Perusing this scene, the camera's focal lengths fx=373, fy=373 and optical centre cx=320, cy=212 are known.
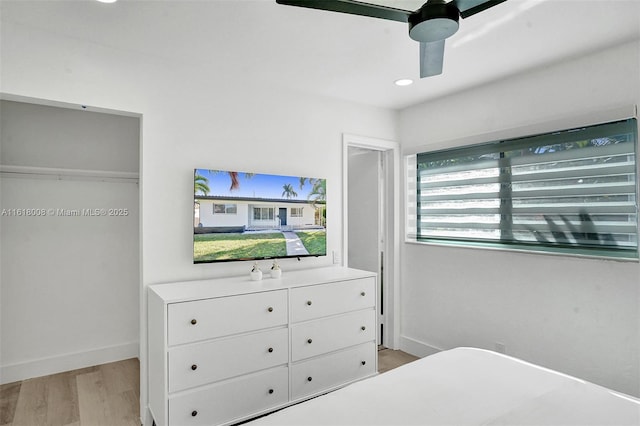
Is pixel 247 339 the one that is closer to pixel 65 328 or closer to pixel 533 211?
pixel 65 328

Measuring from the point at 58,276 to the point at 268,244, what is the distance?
6.33 feet

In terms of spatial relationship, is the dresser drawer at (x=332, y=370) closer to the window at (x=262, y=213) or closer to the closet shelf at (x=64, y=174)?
the window at (x=262, y=213)

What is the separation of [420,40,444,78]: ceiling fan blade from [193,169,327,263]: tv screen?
157 cm

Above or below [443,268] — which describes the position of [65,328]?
below

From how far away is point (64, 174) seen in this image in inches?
129

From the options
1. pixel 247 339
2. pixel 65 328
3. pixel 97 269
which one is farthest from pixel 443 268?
pixel 65 328

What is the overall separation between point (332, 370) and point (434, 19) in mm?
2474

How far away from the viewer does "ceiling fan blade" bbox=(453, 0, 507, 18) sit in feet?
4.61

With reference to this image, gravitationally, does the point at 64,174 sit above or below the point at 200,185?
above

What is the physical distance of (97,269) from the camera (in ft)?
11.4

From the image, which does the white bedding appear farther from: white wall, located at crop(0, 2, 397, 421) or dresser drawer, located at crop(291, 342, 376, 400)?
white wall, located at crop(0, 2, 397, 421)

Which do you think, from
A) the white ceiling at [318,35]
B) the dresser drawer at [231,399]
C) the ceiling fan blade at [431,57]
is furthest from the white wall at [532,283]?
the dresser drawer at [231,399]

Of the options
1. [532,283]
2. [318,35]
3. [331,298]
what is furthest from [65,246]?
[532,283]

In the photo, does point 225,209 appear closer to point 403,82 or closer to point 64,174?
point 64,174
